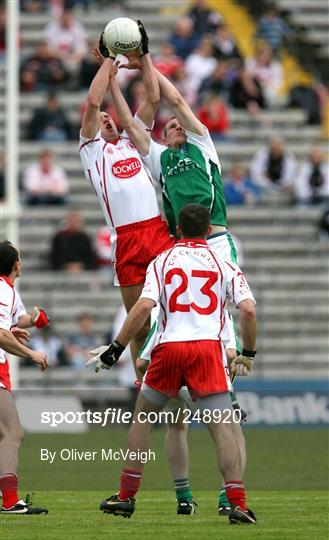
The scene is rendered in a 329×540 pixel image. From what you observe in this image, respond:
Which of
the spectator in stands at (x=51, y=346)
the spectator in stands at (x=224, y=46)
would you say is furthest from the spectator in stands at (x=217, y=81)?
the spectator in stands at (x=51, y=346)

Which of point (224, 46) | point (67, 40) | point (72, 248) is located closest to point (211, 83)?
point (224, 46)

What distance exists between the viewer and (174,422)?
11461mm

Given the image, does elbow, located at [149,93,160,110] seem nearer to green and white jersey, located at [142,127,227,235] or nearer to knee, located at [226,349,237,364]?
green and white jersey, located at [142,127,227,235]

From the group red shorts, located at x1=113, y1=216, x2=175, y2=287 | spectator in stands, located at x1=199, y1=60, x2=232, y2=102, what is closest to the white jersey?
red shorts, located at x1=113, y1=216, x2=175, y2=287

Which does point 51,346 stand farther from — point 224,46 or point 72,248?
point 224,46

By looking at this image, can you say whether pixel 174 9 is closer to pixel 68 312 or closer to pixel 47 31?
pixel 47 31

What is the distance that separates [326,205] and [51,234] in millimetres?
4382

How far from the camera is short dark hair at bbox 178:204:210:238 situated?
1046cm

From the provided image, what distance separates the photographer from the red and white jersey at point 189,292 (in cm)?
1031

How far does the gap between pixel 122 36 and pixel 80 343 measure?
39.3 feet

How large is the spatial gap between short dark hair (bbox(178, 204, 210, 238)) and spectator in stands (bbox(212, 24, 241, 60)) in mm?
17633

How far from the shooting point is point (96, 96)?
11922 millimetres

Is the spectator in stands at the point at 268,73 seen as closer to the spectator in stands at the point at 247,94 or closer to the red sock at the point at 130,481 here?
the spectator in stands at the point at 247,94

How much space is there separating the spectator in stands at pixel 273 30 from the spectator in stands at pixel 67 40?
11.3 ft
